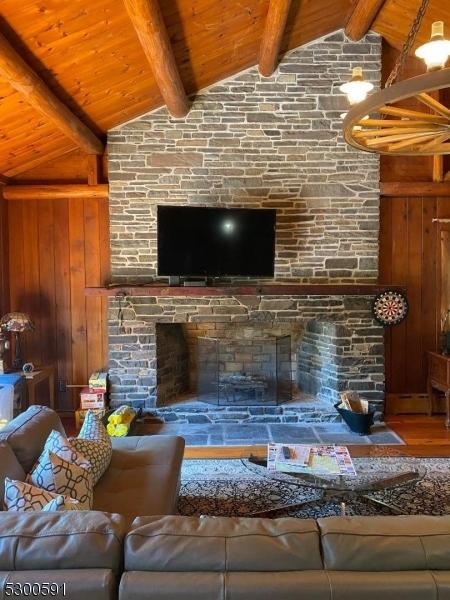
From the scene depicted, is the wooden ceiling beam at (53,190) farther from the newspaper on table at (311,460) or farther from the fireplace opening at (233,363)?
the newspaper on table at (311,460)

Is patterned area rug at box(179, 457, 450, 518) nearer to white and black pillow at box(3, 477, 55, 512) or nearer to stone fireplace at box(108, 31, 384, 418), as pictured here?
stone fireplace at box(108, 31, 384, 418)

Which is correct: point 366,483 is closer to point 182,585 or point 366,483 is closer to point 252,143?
point 182,585

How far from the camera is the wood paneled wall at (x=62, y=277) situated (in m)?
4.82

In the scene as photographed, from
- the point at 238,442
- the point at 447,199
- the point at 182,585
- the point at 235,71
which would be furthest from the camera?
the point at 447,199

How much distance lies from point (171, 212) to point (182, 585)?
359 cm

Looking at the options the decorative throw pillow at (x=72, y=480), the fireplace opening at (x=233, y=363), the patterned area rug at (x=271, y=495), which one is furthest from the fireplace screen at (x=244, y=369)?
the decorative throw pillow at (x=72, y=480)

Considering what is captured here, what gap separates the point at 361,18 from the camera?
407 cm

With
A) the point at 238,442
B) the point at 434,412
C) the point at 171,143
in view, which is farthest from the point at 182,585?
the point at 434,412

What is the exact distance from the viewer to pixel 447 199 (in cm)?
486

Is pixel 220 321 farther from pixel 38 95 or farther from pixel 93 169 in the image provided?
pixel 38 95

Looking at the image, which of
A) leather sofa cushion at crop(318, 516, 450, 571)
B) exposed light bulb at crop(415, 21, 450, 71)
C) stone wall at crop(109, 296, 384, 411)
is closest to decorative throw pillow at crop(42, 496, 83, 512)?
leather sofa cushion at crop(318, 516, 450, 571)

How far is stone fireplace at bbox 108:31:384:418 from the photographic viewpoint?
15.0 feet

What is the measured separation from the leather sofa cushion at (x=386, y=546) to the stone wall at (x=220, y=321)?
3395 mm

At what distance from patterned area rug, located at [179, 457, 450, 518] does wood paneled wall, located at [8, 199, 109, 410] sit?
208 centimetres
